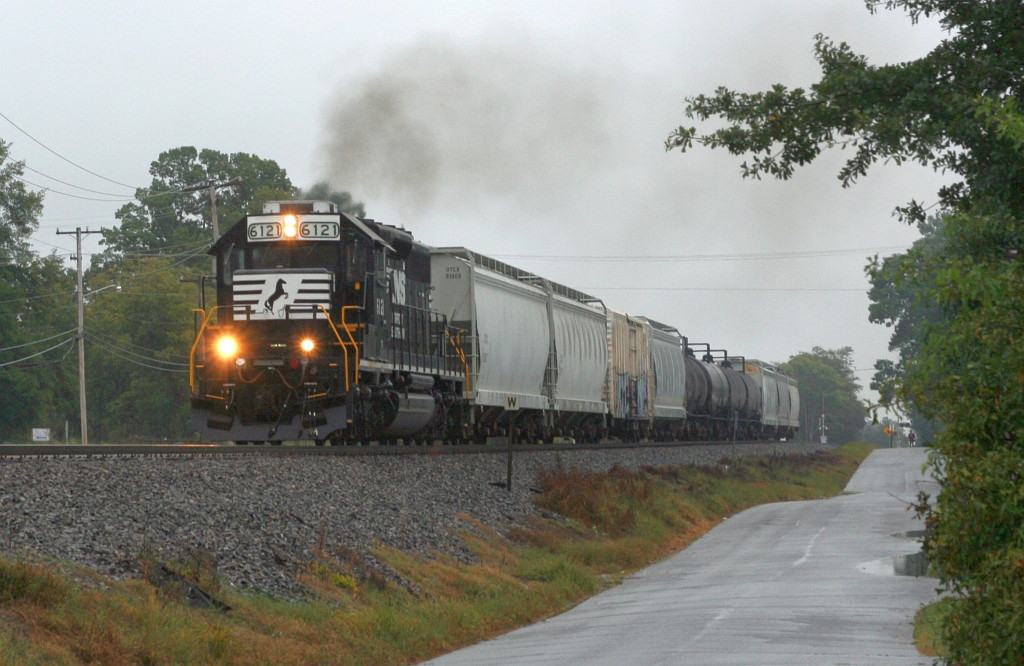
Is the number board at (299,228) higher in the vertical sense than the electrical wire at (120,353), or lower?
lower

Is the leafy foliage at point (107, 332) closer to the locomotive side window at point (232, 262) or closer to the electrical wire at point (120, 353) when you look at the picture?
the electrical wire at point (120, 353)

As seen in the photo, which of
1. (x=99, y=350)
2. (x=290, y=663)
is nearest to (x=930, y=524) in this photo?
(x=290, y=663)

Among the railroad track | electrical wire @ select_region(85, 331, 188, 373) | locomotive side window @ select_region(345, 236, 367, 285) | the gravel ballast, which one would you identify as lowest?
the gravel ballast

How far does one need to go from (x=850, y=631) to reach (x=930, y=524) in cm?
1040

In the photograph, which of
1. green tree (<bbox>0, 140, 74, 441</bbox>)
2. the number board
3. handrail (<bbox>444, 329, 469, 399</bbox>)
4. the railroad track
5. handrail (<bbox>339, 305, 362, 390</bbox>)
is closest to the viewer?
the railroad track

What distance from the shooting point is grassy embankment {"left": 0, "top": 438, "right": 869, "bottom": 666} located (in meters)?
11.8

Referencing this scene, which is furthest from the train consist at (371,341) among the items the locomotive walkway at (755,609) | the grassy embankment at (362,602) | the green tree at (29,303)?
the green tree at (29,303)

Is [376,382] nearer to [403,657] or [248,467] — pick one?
[248,467]

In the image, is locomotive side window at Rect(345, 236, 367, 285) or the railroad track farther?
locomotive side window at Rect(345, 236, 367, 285)

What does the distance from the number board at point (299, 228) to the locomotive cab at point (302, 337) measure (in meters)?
0.02

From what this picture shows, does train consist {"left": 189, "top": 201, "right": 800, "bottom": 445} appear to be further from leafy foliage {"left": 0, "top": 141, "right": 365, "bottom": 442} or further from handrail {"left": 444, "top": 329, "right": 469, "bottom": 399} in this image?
leafy foliage {"left": 0, "top": 141, "right": 365, "bottom": 442}

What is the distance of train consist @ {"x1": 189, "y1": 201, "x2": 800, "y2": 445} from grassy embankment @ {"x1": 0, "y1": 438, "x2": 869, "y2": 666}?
2862mm

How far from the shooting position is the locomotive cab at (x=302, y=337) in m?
23.0

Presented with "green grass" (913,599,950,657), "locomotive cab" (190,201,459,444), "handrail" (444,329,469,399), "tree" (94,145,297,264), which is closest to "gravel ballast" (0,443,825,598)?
"locomotive cab" (190,201,459,444)
